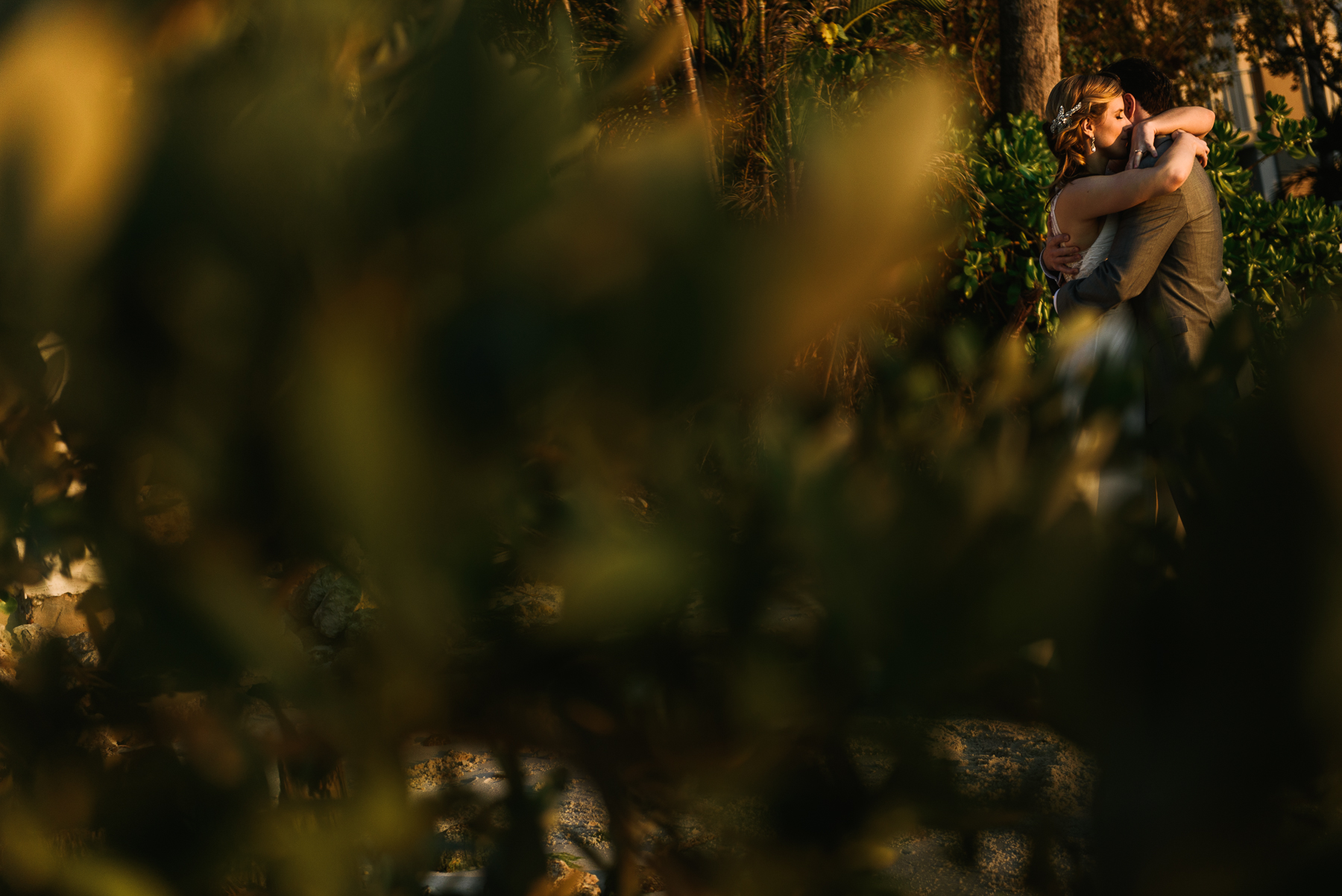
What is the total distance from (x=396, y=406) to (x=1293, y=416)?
52cm

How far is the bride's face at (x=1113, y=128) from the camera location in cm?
284

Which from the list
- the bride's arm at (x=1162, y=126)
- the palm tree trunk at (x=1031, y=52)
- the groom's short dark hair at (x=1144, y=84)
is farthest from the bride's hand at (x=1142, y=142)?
the palm tree trunk at (x=1031, y=52)

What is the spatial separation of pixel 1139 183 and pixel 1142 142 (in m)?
0.13

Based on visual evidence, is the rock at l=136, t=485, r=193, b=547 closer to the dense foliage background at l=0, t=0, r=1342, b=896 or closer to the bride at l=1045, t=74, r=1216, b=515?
the dense foliage background at l=0, t=0, r=1342, b=896

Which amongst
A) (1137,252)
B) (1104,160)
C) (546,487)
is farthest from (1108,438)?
(1104,160)

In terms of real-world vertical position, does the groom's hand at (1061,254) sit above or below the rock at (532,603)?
below

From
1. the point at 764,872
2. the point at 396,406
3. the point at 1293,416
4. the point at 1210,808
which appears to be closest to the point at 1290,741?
the point at 1210,808

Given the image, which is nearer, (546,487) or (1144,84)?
(546,487)

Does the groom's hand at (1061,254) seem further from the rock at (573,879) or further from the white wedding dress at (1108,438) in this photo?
the white wedding dress at (1108,438)

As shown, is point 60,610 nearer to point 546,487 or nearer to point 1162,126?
point 546,487

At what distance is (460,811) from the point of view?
863 mm

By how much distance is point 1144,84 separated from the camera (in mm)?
2902

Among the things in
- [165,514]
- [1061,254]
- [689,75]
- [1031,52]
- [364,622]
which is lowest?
[1061,254]

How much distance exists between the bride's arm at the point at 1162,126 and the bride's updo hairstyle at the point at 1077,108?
4.4 inches
